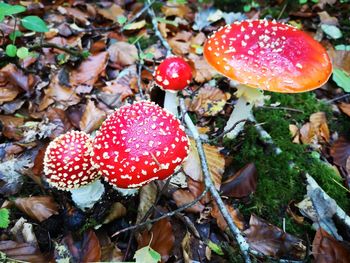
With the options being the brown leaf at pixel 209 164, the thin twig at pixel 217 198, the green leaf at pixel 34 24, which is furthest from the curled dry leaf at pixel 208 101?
the green leaf at pixel 34 24

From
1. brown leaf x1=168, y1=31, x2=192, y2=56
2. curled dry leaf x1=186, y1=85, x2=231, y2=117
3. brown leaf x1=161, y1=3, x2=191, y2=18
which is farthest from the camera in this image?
brown leaf x1=161, y1=3, x2=191, y2=18

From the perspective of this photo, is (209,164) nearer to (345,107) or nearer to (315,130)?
(315,130)

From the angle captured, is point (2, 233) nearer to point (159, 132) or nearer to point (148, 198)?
point (148, 198)

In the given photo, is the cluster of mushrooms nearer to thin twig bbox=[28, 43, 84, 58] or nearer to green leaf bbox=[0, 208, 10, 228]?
green leaf bbox=[0, 208, 10, 228]

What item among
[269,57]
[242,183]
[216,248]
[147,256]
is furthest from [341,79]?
[147,256]

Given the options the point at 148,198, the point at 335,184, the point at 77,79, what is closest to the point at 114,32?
the point at 77,79

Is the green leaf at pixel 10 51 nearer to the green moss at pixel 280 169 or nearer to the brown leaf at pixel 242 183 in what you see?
the green moss at pixel 280 169

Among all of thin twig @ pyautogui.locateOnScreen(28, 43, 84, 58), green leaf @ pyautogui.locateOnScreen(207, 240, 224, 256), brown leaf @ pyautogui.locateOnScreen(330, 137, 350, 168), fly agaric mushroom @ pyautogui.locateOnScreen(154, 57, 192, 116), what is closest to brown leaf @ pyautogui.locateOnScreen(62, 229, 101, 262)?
green leaf @ pyautogui.locateOnScreen(207, 240, 224, 256)
